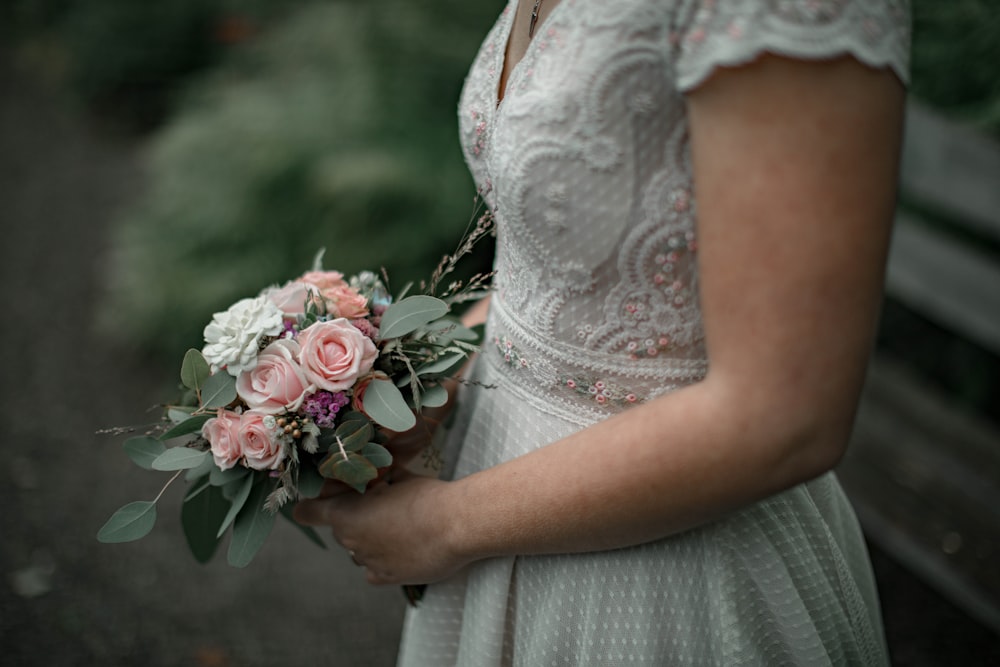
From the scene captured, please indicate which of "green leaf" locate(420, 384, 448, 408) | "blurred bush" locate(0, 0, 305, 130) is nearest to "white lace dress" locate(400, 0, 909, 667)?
"green leaf" locate(420, 384, 448, 408)

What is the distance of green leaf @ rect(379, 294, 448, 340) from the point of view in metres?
1.25

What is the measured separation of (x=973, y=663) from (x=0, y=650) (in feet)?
11.0

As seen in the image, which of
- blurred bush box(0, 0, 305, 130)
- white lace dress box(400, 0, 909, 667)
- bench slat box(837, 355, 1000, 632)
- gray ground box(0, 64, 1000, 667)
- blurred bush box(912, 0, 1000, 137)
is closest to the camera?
white lace dress box(400, 0, 909, 667)

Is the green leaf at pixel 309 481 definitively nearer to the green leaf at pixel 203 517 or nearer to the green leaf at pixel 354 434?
the green leaf at pixel 354 434

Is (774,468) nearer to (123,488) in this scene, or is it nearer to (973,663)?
→ (973,663)

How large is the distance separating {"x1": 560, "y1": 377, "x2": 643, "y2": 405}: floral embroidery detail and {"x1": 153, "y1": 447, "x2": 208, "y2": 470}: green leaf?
1.86 ft

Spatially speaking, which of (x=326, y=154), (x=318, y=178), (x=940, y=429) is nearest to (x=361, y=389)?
(x=940, y=429)

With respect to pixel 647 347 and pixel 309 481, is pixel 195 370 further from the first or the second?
pixel 647 347

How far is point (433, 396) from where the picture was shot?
4.16ft

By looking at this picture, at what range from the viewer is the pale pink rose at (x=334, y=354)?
1.20 m

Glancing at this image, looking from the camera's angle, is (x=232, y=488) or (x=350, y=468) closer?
(x=350, y=468)

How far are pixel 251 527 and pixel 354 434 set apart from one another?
0.82 feet

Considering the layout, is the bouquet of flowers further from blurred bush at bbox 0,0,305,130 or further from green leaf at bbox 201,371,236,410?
blurred bush at bbox 0,0,305,130

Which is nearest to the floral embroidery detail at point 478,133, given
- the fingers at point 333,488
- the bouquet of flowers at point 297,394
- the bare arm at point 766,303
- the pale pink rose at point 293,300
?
the bouquet of flowers at point 297,394
